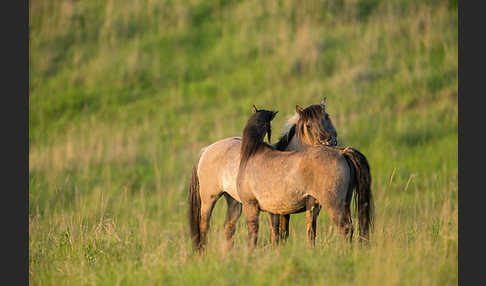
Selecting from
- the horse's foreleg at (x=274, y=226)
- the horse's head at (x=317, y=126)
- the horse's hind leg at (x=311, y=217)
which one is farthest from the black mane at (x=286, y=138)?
the horse's hind leg at (x=311, y=217)

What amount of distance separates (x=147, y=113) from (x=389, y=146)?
677 cm

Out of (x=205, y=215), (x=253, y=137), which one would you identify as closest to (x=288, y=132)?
(x=253, y=137)

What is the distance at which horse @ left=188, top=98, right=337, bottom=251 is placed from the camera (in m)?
7.73

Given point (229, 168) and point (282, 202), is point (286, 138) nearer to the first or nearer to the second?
point (229, 168)

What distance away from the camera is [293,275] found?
6402 mm

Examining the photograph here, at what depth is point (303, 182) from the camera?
23.4 feet

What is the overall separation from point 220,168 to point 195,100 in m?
9.67

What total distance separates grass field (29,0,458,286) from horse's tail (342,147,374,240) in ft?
1.01

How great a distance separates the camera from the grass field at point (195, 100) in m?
11.0

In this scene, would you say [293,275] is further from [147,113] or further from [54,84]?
[54,84]

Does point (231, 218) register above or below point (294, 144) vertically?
below

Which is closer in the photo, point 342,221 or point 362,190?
point 342,221

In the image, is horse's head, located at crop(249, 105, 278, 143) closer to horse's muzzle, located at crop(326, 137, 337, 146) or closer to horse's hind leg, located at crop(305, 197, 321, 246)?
horse's muzzle, located at crop(326, 137, 337, 146)

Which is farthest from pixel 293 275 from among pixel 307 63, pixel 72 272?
pixel 307 63
